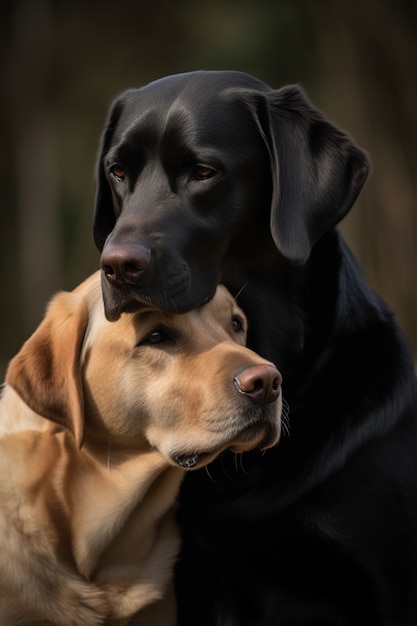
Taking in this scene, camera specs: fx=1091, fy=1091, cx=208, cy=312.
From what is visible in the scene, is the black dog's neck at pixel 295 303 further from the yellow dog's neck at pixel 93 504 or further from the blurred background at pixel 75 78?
the blurred background at pixel 75 78

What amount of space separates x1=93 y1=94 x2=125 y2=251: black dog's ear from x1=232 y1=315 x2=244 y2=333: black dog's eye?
0.54 m

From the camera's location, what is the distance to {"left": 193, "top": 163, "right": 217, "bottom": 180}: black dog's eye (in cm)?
324

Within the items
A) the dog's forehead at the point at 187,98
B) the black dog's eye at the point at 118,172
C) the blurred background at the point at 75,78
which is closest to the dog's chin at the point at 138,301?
the black dog's eye at the point at 118,172

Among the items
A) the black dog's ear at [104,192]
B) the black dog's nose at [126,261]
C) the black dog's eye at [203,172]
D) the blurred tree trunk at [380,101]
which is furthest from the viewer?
the blurred tree trunk at [380,101]

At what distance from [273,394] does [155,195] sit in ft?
2.26

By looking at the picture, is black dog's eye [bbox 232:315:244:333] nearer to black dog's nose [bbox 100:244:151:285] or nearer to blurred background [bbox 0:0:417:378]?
black dog's nose [bbox 100:244:151:285]

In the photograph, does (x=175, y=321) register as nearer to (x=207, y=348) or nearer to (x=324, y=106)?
(x=207, y=348)

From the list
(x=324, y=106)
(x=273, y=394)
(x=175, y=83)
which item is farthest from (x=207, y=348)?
(x=324, y=106)

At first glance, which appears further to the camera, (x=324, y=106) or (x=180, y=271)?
(x=324, y=106)

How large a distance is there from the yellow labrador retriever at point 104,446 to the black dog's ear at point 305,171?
0.35m

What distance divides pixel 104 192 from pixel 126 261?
847mm

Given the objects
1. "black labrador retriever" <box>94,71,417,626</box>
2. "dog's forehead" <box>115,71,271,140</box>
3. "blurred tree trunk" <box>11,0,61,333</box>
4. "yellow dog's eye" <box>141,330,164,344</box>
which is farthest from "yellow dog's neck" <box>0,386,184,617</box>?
"blurred tree trunk" <box>11,0,61,333</box>

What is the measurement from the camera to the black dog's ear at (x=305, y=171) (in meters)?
3.25

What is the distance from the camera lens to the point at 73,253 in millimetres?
18531
